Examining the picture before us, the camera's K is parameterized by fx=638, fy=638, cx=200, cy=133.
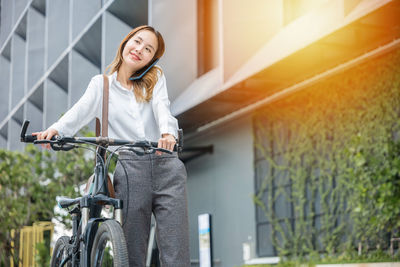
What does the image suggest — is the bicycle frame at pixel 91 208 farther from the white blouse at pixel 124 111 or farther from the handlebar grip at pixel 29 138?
the white blouse at pixel 124 111

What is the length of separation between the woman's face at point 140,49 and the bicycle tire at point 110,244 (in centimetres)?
79

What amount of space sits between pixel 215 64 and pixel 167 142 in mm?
8254

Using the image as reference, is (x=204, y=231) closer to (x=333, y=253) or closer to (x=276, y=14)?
(x=333, y=253)

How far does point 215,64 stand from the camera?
11.0m

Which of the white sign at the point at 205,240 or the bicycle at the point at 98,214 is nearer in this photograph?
the bicycle at the point at 98,214

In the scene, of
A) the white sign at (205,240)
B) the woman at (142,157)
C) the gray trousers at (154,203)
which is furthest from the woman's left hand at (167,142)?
the white sign at (205,240)

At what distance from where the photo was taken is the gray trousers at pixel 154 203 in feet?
9.55

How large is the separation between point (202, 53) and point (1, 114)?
11.8 ft

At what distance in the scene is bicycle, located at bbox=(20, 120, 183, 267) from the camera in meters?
2.61

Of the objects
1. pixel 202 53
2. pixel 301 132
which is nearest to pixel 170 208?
pixel 301 132

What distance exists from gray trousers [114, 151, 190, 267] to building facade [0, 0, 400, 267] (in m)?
3.47

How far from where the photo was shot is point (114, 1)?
9281mm

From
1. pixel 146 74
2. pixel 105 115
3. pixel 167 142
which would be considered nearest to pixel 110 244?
pixel 167 142

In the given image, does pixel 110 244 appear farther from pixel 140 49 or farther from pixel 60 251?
pixel 140 49
